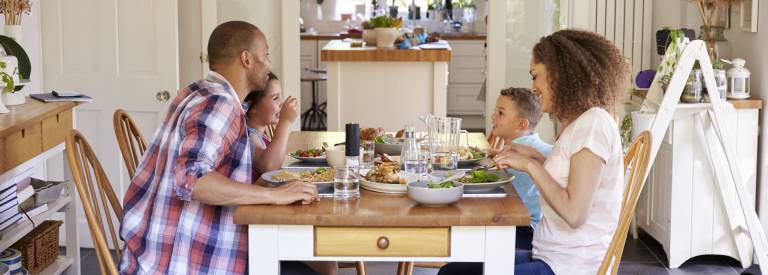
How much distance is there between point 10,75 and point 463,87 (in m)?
6.10

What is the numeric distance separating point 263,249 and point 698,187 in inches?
105

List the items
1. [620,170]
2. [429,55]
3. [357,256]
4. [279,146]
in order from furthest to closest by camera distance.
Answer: [429,55]
[279,146]
[620,170]
[357,256]

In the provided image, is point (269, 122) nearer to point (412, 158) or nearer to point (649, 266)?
point (412, 158)

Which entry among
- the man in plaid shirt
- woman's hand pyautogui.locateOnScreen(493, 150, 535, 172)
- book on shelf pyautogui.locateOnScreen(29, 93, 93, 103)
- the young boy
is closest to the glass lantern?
the young boy

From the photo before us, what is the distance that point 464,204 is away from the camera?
2498 millimetres

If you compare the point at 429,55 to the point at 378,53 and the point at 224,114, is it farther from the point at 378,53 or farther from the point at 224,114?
the point at 224,114

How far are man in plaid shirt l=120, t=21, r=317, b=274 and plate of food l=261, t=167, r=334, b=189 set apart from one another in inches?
4.3

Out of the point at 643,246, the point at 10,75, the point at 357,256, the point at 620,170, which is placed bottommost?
the point at 643,246

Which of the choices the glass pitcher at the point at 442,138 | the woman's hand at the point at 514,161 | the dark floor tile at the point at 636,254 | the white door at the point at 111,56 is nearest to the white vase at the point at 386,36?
the white door at the point at 111,56

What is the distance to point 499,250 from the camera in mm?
2385

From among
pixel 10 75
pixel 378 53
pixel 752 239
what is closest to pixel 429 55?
pixel 378 53

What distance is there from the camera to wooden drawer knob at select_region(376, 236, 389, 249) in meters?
2.38

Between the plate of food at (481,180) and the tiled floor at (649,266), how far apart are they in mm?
1648

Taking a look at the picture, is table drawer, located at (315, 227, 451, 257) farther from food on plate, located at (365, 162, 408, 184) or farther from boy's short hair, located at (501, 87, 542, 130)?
boy's short hair, located at (501, 87, 542, 130)
